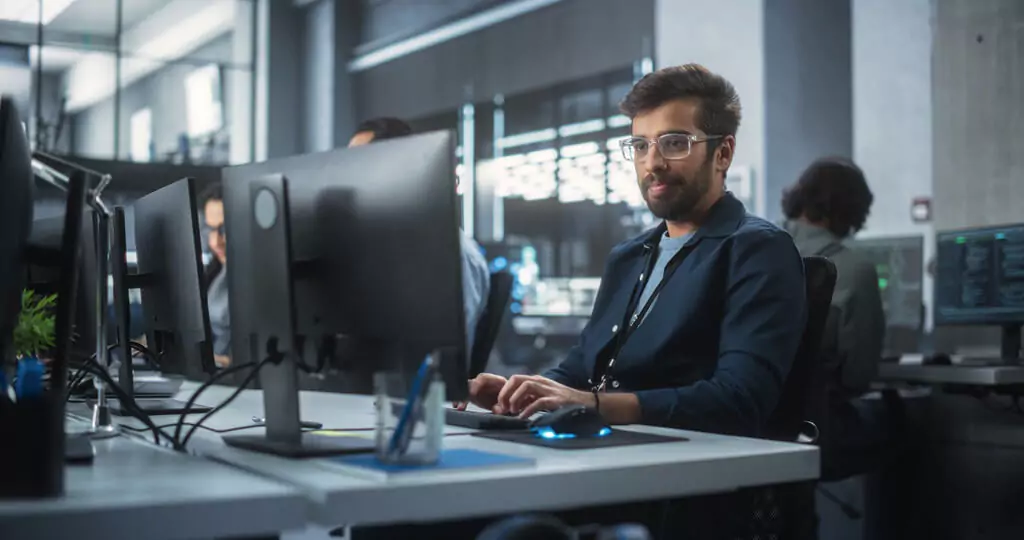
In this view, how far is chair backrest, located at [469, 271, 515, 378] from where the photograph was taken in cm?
334

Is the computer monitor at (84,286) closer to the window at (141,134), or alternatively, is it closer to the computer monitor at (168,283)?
the computer monitor at (168,283)

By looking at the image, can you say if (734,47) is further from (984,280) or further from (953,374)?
(953,374)

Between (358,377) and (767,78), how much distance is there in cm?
494

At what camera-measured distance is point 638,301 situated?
222cm

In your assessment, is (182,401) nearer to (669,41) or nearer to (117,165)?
(669,41)

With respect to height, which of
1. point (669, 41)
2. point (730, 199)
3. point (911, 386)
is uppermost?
point (669, 41)

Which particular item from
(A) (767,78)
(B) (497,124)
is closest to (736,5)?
(A) (767,78)

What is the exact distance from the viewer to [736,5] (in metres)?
6.19

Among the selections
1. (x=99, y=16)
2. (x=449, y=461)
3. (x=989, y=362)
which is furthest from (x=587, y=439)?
(x=99, y=16)

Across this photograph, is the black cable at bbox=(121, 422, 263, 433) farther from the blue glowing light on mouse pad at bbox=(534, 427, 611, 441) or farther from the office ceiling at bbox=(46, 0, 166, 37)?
the office ceiling at bbox=(46, 0, 166, 37)

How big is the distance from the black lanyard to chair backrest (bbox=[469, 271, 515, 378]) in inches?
43.2

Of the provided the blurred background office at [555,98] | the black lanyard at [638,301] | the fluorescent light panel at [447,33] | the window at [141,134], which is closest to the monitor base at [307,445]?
the black lanyard at [638,301]

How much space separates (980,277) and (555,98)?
5.47m

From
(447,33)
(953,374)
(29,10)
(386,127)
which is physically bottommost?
(953,374)
